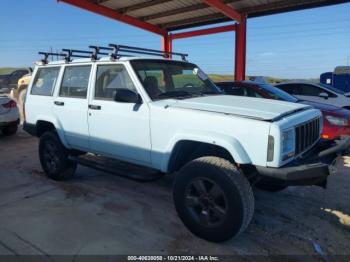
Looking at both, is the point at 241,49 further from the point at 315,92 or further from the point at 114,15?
the point at 114,15

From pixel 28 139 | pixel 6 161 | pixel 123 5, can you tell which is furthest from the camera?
pixel 123 5

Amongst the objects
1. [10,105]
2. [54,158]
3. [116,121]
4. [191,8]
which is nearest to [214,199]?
[116,121]

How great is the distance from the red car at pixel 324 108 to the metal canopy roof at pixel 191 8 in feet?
16.1

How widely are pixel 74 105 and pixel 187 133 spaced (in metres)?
2.20

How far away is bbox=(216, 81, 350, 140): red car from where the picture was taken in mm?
6625

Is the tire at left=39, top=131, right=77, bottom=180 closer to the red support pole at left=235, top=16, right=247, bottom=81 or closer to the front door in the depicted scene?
the front door

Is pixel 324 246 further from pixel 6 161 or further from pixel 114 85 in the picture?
pixel 6 161

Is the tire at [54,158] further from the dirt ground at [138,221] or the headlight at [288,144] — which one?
the headlight at [288,144]

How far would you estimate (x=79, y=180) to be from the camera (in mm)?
5594

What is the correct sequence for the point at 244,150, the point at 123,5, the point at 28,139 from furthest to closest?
the point at 123,5
the point at 28,139
the point at 244,150

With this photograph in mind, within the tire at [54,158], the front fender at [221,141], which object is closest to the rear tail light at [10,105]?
the tire at [54,158]

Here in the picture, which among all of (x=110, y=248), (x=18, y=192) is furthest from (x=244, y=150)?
(x=18, y=192)

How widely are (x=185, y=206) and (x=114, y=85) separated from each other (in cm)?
193

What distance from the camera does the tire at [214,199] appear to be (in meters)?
3.14
